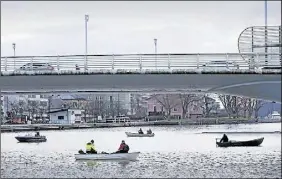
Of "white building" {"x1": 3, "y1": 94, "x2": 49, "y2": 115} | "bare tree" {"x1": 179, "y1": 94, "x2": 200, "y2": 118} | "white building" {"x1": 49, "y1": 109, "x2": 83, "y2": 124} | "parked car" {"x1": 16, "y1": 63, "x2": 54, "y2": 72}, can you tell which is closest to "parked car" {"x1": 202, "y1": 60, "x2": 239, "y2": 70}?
"parked car" {"x1": 16, "y1": 63, "x2": 54, "y2": 72}

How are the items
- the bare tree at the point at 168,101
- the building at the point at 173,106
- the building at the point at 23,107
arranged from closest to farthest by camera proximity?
the building at the point at 23,107
the bare tree at the point at 168,101
the building at the point at 173,106

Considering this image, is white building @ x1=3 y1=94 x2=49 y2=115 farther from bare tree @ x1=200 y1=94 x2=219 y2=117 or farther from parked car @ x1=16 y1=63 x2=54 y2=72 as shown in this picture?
parked car @ x1=16 y1=63 x2=54 y2=72

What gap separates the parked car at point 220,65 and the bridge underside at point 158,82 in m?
0.43

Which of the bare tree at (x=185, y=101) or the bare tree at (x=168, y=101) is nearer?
the bare tree at (x=185, y=101)

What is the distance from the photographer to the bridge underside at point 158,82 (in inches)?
1057

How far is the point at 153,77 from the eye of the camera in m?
28.5

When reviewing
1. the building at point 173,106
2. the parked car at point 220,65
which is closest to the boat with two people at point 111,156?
the parked car at point 220,65

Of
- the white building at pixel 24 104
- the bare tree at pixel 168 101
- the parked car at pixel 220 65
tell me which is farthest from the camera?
the bare tree at pixel 168 101

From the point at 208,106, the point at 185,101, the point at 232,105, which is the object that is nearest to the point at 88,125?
the point at 232,105

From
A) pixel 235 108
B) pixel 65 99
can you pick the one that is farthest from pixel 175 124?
pixel 65 99

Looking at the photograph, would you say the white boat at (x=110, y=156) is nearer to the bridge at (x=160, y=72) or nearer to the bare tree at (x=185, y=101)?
the bridge at (x=160, y=72)

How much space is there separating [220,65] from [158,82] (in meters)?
3.63

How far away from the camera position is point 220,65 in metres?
27.6

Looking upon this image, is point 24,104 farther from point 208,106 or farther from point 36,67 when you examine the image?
point 36,67
